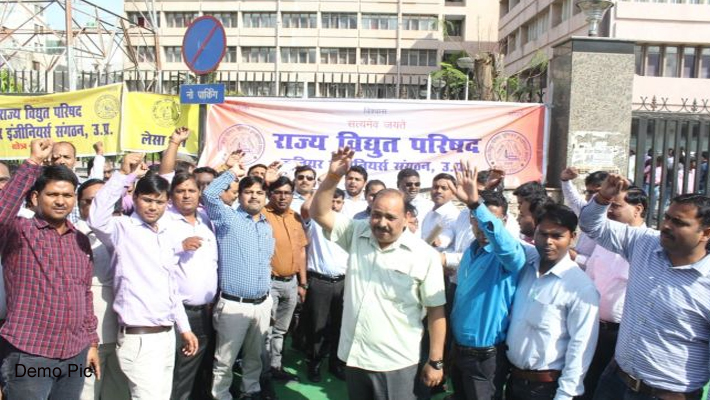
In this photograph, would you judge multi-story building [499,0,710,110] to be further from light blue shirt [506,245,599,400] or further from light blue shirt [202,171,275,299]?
light blue shirt [506,245,599,400]

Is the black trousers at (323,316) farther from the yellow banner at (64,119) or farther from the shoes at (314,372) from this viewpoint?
the yellow banner at (64,119)

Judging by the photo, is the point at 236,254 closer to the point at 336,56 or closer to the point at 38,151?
the point at 38,151

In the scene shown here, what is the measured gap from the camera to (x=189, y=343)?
3.44m

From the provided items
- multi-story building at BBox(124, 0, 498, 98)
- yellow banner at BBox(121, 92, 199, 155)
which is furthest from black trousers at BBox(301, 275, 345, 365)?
multi-story building at BBox(124, 0, 498, 98)

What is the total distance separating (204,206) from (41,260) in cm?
119

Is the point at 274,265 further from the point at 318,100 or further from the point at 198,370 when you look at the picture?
the point at 318,100

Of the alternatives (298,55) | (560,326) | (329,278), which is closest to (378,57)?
(298,55)

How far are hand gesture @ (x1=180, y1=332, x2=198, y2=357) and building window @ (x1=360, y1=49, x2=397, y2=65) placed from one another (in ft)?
147

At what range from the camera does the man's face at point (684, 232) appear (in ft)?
8.50

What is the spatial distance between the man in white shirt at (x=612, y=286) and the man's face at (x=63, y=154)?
420 centimetres

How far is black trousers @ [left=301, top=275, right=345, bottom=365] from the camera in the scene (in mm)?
4738

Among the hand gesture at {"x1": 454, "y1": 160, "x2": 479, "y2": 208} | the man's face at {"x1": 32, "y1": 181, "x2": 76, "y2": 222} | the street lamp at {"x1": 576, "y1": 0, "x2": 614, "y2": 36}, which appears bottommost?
the man's face at {"x1": 32, "y1": 181, "x2": 76, "y2": 222}

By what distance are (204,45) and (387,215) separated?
374cm

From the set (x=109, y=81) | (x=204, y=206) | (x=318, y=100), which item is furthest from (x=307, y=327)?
(x=109, y=81)
